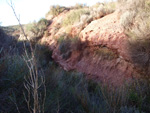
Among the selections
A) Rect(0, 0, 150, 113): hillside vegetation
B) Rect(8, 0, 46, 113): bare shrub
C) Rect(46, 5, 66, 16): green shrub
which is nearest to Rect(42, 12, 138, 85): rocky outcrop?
Rect(0, 0, 150, 113): hillside vegetation

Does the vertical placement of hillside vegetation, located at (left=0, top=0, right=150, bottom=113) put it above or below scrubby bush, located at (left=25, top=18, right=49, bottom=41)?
below

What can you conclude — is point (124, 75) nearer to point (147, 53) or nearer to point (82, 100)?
point (147, 53)

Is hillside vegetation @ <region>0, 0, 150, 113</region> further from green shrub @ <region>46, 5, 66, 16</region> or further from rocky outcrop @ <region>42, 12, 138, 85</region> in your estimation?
green shrub @ <region>46, 5, 66, 16</region>

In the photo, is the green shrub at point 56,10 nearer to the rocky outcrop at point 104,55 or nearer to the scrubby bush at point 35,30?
the scrubby bush at point 35,30

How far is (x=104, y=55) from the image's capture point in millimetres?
6238

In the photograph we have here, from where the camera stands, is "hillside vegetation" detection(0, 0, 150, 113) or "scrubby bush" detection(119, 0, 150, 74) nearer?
"hillside vegetation" detection(0, 0, 150, 113)

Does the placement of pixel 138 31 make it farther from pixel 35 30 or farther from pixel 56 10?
pixel 56 10

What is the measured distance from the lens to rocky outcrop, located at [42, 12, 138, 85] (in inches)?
203

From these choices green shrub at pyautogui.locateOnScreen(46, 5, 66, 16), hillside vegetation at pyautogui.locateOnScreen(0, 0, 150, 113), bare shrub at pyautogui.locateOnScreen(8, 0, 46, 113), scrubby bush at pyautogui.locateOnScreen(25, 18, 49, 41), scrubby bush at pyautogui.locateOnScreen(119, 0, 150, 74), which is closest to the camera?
bare shrub at pyautogui.locateOnScreen(8, 0, 46, 113)

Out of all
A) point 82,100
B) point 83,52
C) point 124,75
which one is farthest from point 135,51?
point 83,52

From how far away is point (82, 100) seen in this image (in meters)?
3.06

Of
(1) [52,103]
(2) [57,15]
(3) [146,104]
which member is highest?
(2) [57,15]

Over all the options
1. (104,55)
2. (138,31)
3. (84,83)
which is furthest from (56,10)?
(138,31)

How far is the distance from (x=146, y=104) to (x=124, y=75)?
6.27 feet
